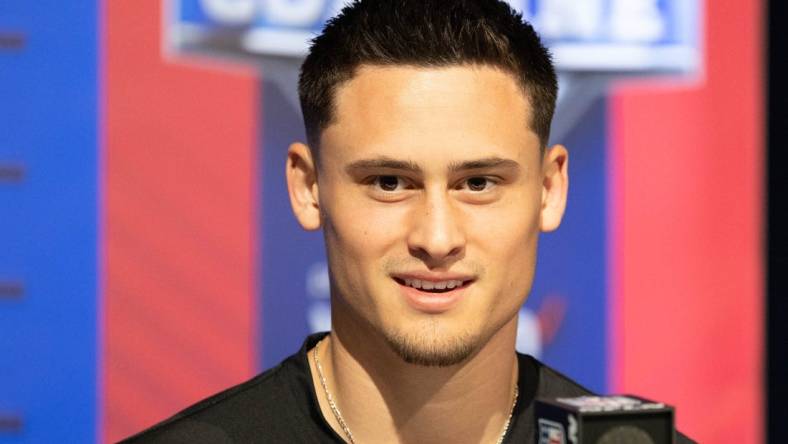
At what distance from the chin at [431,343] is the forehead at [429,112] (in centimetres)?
27

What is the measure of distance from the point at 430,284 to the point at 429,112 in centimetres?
26

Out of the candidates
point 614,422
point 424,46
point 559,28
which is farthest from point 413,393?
point 559,28

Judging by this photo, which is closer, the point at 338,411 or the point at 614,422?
the point at 614,422

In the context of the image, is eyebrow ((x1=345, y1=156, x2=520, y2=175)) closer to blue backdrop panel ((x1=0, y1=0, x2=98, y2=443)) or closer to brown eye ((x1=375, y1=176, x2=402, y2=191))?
brown eye ((x1=375, y1=176, x2=402, y2=191))

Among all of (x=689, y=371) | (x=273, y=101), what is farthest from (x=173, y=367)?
(x=689, y=371)

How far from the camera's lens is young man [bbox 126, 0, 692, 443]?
1.84m

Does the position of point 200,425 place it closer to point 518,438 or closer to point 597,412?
point 518,438

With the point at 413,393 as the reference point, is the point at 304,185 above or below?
above

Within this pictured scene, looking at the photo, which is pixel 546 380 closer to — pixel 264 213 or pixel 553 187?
pixel 553 187

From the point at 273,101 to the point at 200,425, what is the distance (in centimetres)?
113

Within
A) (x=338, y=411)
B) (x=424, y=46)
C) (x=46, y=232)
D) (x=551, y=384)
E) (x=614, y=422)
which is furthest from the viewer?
(x=46, y=232)

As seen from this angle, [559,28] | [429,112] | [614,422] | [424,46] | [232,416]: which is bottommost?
[232,416]

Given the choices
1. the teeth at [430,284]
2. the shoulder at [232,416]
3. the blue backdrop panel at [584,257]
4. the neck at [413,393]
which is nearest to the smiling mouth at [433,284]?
the teeth at [430,284]

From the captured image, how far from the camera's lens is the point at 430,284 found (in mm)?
1832
